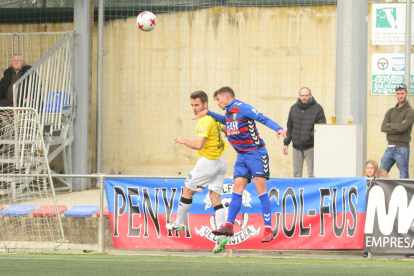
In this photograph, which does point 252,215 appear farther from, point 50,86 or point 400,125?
point 50,86

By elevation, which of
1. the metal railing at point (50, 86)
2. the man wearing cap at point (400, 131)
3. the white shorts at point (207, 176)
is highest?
the metal railing at point (50, 86)

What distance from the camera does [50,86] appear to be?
50.2ft

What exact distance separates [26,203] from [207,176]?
3628mm

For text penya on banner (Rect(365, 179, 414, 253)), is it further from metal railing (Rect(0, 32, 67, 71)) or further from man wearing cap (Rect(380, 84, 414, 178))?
metal railing (Rect(0, 32, 67, 71))

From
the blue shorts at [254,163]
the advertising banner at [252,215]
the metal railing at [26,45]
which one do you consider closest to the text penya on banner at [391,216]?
the advertising banner at [252,215]

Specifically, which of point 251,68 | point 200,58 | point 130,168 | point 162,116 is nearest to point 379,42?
point 251,68

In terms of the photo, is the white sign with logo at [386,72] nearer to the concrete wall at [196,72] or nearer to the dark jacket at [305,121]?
the concrete wall at [196,72]

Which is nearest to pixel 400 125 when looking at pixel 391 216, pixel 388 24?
pixel 391 216

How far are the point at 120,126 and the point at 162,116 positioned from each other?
95 cm

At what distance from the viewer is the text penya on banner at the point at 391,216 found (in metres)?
10.7

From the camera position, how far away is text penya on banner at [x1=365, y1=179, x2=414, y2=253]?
10.7m

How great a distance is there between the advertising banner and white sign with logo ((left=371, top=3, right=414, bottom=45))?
6.00 m

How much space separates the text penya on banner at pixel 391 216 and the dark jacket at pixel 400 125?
238 centimetres

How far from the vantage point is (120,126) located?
16.6 metres
